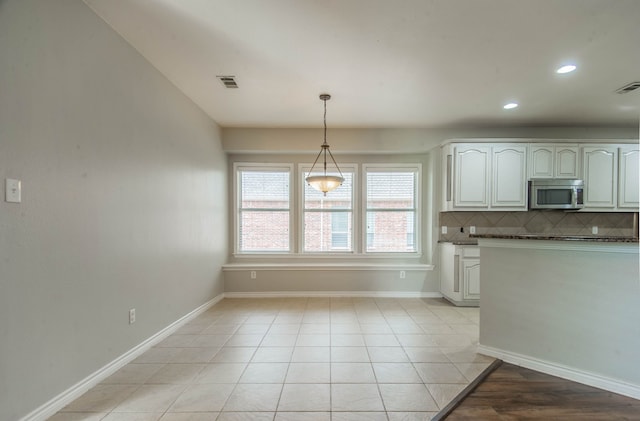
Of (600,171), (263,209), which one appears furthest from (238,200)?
(600,171)

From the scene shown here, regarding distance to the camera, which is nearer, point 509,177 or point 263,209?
point 509,177

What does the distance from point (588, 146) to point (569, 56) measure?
243 cm

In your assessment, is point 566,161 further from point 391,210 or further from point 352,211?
point 352,211

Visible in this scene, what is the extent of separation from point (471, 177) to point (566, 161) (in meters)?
1.36

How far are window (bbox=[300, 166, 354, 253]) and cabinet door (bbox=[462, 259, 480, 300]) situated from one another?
1.75 metres

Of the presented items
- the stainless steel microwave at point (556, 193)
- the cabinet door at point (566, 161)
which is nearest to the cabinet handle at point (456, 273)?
the stainless steel microwave at point (556, 193)

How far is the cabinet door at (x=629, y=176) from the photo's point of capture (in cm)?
421

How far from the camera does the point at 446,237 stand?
4664mm

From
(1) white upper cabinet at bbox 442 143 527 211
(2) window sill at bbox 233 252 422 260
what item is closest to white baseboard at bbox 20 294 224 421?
(2) window sill at bbox 233 252 422 260

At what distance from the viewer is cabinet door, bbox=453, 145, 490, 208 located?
4.25 metres

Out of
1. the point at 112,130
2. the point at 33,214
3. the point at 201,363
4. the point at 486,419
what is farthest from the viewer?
the point at 201,363

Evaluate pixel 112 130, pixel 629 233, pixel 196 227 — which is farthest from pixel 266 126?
pixel 629 233

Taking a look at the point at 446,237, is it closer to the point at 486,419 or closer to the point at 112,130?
the point at 486,419

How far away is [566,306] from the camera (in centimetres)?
232
